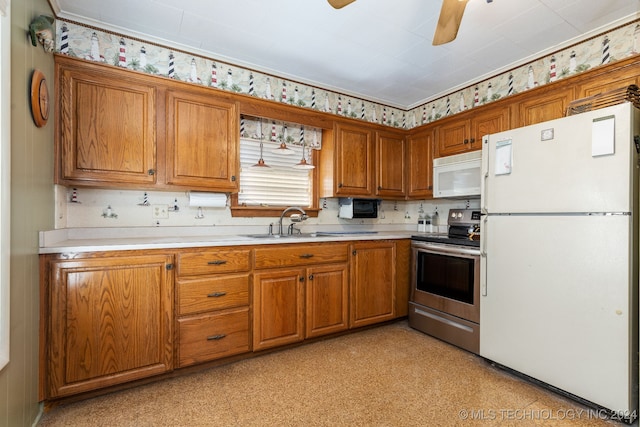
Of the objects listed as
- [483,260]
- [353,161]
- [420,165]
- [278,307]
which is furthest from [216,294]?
[420,165]

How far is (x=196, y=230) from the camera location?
9.04 feet

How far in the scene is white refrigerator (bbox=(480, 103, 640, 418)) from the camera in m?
1.71

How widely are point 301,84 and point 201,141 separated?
3.98 ft

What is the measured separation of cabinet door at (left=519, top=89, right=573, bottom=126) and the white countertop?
151 centimetres

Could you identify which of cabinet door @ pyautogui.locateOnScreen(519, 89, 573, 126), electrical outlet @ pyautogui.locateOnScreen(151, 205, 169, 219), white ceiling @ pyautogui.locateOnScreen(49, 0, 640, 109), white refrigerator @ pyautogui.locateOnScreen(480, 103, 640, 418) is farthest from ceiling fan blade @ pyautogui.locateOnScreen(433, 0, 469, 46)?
electrical outlet @ pyautogui.locateOnScreen(151, 205, 169, 219)

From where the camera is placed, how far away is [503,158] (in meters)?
2.29

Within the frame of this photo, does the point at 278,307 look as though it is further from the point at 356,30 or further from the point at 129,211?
the point at 356,30

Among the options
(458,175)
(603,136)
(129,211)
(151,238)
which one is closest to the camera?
(603,136)

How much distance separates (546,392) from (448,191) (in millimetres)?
1826

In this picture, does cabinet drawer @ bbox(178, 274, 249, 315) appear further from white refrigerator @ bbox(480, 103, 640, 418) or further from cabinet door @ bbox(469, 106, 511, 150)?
cabinet door @ bbox(469, 106, 511, 150)

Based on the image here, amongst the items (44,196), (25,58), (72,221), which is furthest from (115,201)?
(25,58)

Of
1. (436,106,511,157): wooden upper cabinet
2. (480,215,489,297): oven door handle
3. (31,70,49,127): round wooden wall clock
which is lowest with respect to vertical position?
(480,215,489,297): oven door handle

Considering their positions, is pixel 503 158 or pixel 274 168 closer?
pixel 503 158

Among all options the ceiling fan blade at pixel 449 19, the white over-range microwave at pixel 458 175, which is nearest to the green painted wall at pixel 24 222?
the ceiling fan blade at pixel 449 19
